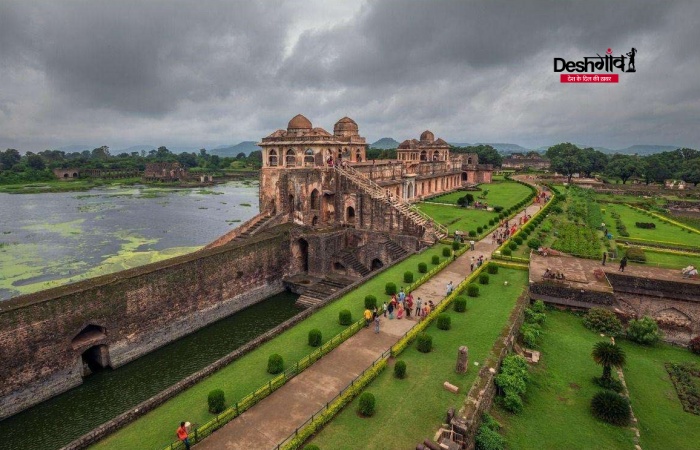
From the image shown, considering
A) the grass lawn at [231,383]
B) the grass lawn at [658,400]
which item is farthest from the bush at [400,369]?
the grass lawn at [658,400]

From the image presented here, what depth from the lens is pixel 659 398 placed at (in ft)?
55.7

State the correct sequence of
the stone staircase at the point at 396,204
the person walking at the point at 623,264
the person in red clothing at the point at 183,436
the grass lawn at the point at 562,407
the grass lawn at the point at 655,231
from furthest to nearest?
the grass lawn at the point at 655,231 → the stone staircase at the point at 396,204 → the person walking at the point at 623,264 → the grass lawn at the point at 562,407 → the person in red clothing at the point at 183,436

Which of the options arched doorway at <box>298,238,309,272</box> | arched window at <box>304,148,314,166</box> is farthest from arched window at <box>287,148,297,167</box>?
arched doorway at <box>298,238,309,272</box>

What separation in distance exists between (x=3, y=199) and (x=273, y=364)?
101 metres

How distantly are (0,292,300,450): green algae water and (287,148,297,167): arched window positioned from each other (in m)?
16.7

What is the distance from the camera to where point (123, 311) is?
71.1 ft

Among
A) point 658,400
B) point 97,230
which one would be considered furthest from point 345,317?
point 97,230

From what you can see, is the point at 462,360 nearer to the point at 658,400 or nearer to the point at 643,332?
the point at 658,400

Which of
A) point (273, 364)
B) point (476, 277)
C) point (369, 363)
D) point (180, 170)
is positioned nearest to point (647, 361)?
point (476, 277)

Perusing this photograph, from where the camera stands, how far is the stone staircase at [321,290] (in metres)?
29.1

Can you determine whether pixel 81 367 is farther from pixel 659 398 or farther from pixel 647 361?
pixel 647 361

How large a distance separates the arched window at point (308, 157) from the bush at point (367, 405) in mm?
28872

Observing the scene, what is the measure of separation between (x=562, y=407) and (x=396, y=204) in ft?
71.1

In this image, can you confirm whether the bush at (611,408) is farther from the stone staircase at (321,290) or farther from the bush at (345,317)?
the stone staircase at (321,290)
